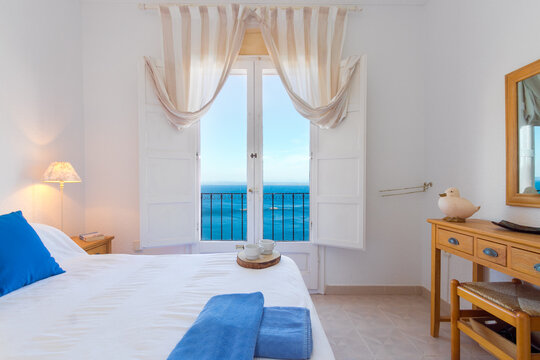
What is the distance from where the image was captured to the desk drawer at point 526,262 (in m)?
1.15

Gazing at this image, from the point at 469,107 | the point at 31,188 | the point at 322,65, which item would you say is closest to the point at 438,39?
the point at 469,107

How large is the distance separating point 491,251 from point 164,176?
2.67m

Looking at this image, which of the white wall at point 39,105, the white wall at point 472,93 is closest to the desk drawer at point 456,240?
the white wall at point 472,93

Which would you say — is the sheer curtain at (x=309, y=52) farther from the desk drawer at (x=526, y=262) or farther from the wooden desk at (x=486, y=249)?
the desk drawer at (x=526, y=262)

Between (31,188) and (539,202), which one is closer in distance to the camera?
(539,202)

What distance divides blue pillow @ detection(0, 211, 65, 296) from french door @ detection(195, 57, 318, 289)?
1428 millimetres

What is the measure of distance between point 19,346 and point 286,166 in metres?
2.35

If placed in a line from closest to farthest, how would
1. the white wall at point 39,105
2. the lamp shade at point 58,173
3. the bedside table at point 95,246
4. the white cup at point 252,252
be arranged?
the white cup at point 252,252 → the white wall at point 39,105 → the lamp shade at point 58,173 → the bedside table at point 95,246

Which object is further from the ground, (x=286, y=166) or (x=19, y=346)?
(x=286, y=166)

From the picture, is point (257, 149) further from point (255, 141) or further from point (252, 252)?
Result: point (252, 252)

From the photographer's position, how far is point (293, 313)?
36.1 inches

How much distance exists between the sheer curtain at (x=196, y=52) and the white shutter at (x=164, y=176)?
6.0 inches

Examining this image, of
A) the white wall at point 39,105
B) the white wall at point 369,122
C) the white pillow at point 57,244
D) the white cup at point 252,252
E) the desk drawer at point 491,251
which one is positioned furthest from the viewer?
the white wall at point 369,122

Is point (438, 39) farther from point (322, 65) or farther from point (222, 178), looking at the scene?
point (222, 178)
